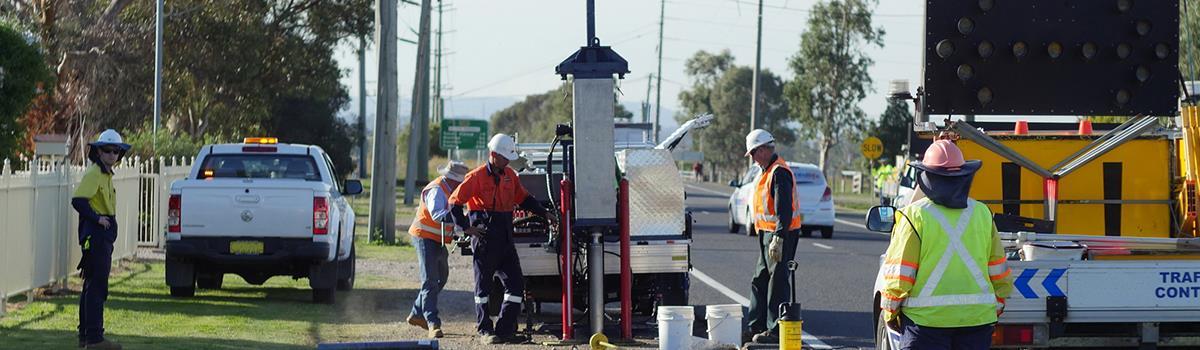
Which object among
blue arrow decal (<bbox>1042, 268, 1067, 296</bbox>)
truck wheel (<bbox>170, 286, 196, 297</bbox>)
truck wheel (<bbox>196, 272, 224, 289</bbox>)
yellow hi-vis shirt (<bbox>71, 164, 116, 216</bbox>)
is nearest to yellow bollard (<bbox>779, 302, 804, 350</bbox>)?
blue arrow decal (<bbox>1042, 268, 1067, 296</bbox>)

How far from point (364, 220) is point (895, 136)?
1181 inches

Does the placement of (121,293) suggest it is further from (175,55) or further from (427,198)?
(175,55)

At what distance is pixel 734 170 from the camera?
119625mm

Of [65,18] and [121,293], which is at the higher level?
[65,18]

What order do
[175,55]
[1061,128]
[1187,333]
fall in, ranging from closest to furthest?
[1187,333], [1061,128], [175,55]

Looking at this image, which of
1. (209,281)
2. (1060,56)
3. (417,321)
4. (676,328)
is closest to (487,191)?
(417,321)

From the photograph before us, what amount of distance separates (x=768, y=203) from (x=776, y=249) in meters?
0.46

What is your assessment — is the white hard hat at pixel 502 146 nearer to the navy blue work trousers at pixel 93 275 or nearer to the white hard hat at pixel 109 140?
the white hard hat at pixel 109 140

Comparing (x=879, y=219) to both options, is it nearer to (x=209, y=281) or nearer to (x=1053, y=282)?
(x=1053, y=282)

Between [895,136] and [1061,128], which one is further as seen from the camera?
[895,136]

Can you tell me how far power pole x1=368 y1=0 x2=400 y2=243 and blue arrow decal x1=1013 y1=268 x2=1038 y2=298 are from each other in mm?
20233

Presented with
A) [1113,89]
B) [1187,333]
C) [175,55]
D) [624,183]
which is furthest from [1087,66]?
[175,55]

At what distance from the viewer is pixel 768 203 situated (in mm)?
13648

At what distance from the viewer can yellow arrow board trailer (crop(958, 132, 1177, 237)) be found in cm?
1307
